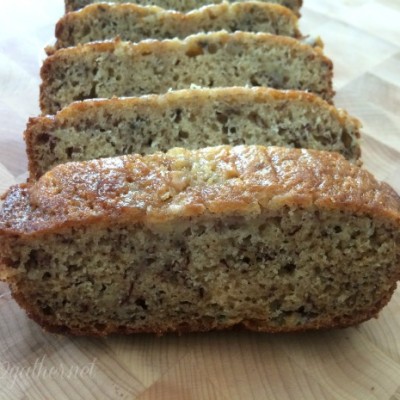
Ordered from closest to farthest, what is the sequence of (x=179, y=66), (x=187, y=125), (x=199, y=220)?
(x=199, y=220)
(x=187, y=125)
(x=179, y=66)

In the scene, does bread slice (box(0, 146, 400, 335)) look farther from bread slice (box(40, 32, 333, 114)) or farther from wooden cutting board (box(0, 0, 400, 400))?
bread slice (box(40, 32, 333, 114))

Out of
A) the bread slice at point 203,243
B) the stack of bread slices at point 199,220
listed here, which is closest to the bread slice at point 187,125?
the stack of bread slices at point 199,220

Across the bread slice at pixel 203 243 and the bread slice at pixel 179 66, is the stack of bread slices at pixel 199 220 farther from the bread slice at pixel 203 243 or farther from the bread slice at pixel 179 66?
the bread slice at pixel 179 66

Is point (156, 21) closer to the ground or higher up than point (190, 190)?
higher up

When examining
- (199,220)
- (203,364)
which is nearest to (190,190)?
(199,220)

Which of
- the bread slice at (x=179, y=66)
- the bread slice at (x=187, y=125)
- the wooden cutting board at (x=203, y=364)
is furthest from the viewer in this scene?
the bread slice at (x=179, y=66)

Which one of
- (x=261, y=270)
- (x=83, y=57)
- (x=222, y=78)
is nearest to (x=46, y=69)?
(x=83, y=57)

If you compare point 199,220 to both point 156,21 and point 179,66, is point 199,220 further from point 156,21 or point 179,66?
point 156,21

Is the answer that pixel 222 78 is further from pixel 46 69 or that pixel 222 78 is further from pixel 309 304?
pixel 309 304
